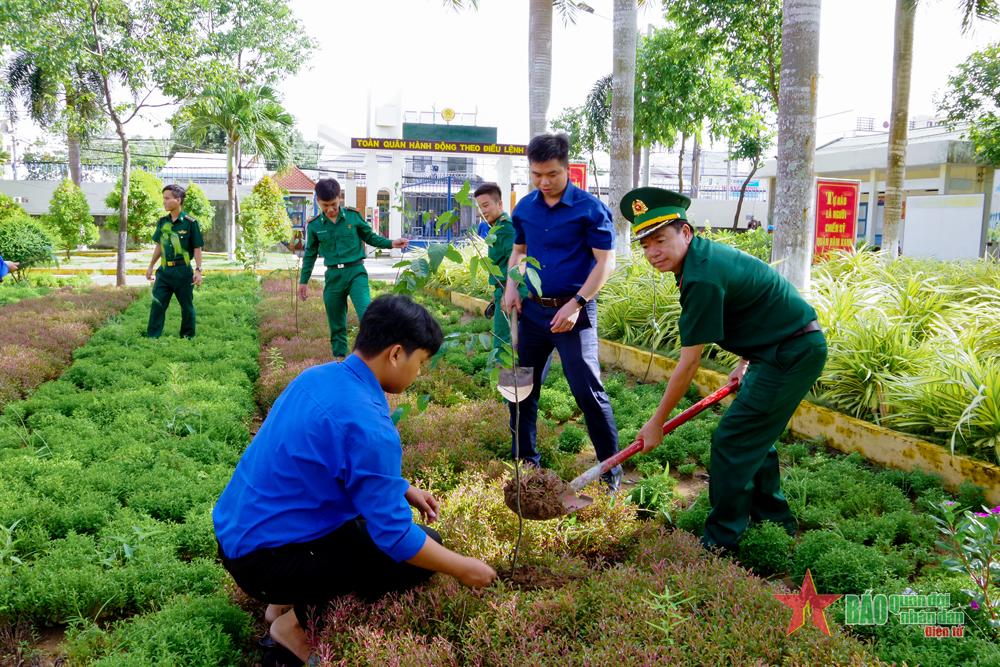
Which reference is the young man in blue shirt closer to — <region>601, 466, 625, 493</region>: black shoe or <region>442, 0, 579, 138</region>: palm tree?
<region>601, 466, 625, 493</region>: black shoe

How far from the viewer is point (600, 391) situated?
153 inches

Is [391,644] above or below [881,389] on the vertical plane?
below

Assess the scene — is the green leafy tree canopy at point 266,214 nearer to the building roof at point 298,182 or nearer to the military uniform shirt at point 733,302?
the military uniform shirt at point 733,302

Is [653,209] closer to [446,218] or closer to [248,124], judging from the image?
[446,218]

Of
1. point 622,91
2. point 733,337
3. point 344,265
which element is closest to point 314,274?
point 622,91

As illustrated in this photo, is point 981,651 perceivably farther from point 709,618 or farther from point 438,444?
point 438,444

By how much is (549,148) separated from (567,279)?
0.75 m

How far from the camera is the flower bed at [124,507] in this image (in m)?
2.59

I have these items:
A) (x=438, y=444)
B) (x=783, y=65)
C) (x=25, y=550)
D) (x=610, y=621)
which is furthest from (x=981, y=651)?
(x=783, y=65)

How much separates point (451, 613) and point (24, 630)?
1715mm

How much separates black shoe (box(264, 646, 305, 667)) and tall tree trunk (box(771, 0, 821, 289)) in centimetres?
499

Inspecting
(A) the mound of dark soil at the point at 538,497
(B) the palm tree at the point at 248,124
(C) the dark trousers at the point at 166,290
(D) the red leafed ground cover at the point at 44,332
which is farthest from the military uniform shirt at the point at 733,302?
(B) the palm tree at the point at 248,124

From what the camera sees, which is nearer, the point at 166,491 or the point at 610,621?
the point at 610,621

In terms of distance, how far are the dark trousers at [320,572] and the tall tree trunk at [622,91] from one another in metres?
6.87
